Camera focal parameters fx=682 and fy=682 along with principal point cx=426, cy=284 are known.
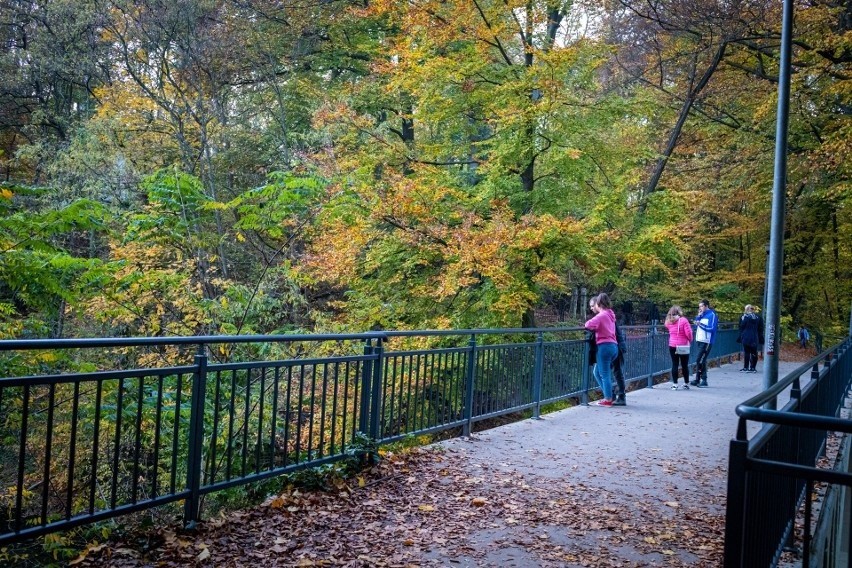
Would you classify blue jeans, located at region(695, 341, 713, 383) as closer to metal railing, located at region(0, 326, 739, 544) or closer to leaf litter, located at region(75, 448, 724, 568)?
metal railing, located at region(0, 326, 739, 544)

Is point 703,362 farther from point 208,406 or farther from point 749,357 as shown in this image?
point 208,406

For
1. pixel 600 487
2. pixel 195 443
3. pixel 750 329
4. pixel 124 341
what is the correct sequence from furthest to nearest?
1. pixel 750 329
2. pixel 600 487
3. pixel 195 443
4. pixel 124 341

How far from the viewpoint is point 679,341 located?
47.4 ft

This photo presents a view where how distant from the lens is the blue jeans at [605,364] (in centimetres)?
1098

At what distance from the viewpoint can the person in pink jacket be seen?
14.4 meters

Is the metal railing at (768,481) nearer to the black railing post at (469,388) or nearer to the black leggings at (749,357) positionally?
the black railing post at (469,388)

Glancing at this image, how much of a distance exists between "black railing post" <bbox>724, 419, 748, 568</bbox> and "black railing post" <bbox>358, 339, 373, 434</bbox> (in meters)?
3.93

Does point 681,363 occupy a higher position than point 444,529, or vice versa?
point 681,363

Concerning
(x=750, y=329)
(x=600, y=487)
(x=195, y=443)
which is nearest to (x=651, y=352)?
(x=750, y=329)

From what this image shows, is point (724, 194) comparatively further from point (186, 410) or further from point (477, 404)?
point (186, 410)

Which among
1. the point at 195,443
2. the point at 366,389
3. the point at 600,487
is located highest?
the point at 366,389

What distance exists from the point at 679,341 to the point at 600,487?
29.3 feet

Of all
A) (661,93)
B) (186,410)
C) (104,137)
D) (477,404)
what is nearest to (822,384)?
(477,404)

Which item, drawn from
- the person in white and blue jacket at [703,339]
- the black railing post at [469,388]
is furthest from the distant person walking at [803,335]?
the black railing post at [469,388]
